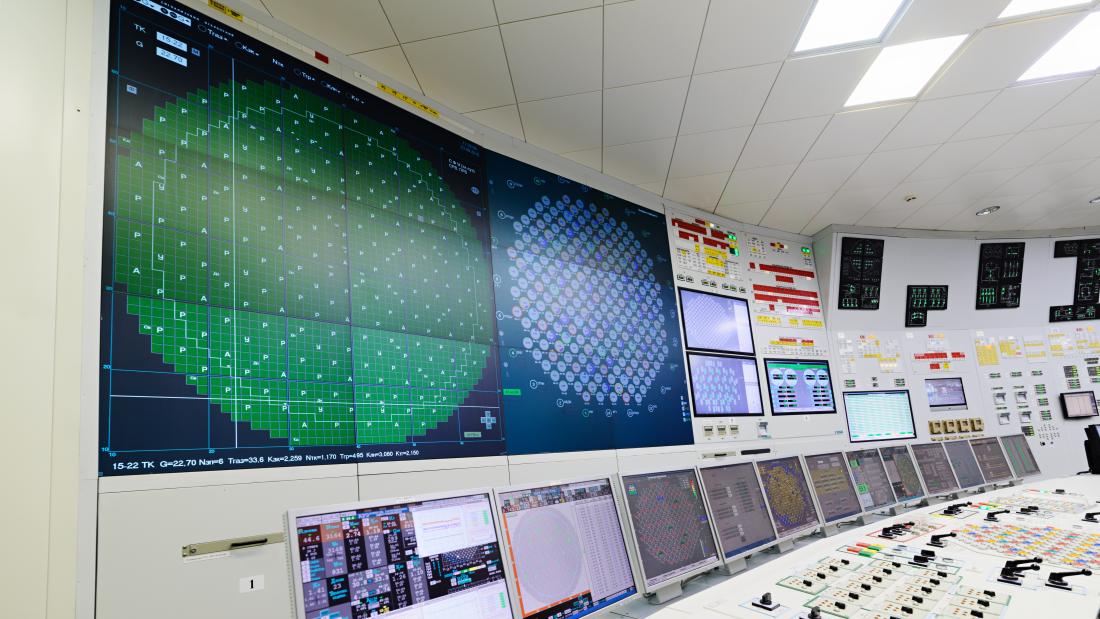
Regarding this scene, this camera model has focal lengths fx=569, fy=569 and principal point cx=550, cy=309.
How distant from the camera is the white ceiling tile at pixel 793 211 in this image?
4.71 meters

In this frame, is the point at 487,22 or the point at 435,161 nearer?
the point at 487,22

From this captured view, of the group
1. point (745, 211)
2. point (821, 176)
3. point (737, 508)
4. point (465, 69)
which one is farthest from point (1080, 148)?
point (465, 69)

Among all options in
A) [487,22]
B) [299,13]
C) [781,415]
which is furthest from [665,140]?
[781,415]

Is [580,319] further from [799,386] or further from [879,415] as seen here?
[879,415]

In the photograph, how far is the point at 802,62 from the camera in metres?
2.89

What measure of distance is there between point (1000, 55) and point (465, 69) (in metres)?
2.77

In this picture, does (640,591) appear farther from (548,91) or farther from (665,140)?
(665,140)

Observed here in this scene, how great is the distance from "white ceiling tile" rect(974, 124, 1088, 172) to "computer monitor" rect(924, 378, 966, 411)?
7.09 ft

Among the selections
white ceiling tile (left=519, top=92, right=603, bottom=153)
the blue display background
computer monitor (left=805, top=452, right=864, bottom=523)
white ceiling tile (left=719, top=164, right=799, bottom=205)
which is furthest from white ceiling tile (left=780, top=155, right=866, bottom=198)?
computer monitor (left=805, top=452, right=864, bottom=523)

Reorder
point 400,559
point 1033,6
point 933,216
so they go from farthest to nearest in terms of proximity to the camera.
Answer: point 933,216, point 1033,6, point 400,559

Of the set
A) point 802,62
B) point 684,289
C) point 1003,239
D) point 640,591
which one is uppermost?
point 802,62

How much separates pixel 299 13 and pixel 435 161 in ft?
2.83

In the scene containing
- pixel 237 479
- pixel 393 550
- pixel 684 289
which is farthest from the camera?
pixel 684 289

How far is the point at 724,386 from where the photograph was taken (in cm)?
441
